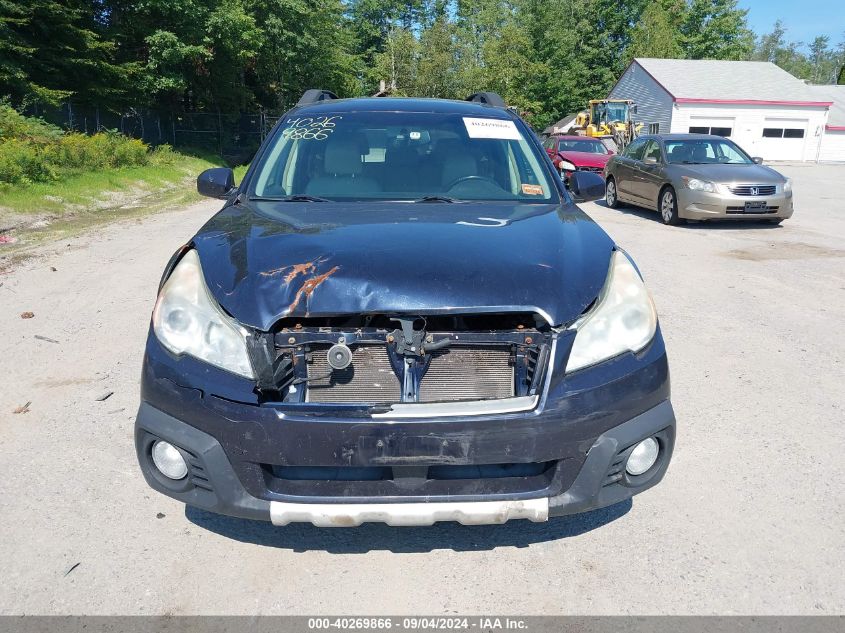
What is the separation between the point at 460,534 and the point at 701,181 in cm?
1068

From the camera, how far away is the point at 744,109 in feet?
137

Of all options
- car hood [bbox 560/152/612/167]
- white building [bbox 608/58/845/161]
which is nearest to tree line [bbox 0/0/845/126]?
white building [bbox 608/58/845/161]

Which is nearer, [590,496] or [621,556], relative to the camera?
[590,496]

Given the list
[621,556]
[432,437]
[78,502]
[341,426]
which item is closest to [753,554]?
[621,556]

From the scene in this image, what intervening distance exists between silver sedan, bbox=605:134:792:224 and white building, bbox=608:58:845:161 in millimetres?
30332

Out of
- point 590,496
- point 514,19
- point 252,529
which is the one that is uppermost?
point 514,19

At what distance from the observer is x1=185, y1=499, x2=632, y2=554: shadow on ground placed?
9.29 ft

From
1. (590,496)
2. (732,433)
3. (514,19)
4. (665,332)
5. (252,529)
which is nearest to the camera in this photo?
(590,496)

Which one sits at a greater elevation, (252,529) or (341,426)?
(341,426)

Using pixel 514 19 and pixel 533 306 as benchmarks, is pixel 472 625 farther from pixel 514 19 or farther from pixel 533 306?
pixel 514 19

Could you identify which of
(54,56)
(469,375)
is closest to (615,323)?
(469,375)

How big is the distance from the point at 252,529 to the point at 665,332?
13.1 ft

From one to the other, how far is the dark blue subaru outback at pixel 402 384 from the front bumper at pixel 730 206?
32.9 ft

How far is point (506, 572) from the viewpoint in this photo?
105 inches
